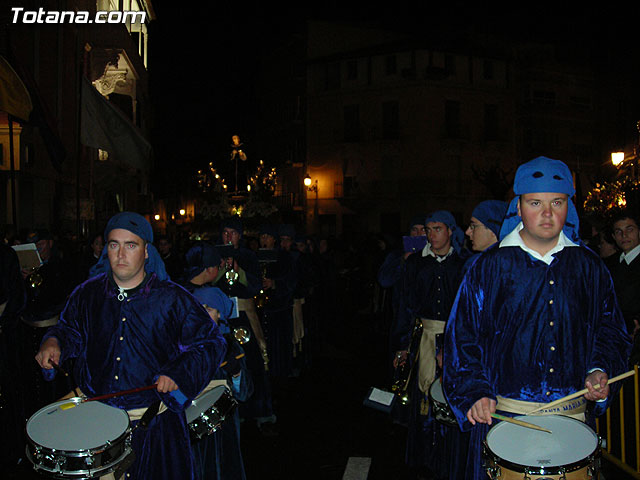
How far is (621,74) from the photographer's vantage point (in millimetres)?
45000

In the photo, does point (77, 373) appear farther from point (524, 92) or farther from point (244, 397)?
point (524, 92)

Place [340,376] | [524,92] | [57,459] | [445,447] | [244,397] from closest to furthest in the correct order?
[57,459] → [244,397] → [445,447] → [340,376] → [524,92]

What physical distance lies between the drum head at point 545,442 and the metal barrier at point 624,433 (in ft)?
9.02

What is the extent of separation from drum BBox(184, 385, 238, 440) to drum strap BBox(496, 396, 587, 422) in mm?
1783

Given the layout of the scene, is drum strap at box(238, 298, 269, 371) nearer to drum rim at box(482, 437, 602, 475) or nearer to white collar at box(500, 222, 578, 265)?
white collar at box(500, 222, 578, 265)

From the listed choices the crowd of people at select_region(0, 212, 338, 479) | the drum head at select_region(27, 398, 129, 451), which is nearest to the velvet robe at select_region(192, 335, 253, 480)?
the crowd of people at select_region(0, 212, 338, 479)

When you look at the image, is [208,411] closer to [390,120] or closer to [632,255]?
[632,255]

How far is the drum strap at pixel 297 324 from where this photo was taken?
32.3ft

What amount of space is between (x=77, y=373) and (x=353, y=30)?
42.9 metres

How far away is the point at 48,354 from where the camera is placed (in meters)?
3.56

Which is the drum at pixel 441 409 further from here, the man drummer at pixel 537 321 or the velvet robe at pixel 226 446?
the velvet robe at pixel 226 446

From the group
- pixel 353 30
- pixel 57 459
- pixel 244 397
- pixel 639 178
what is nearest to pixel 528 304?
pixel 244 397

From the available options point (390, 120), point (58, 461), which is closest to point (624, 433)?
point (58, 461)

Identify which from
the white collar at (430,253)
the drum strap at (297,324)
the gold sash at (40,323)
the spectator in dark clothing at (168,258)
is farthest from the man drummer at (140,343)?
the spectator in dark clothing at (168,258)
